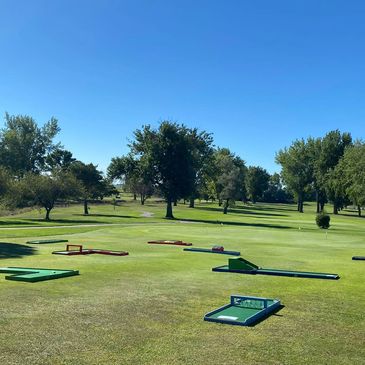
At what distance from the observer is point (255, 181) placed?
600ft

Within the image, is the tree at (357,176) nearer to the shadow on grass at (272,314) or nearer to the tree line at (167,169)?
the tree line at (167,169)

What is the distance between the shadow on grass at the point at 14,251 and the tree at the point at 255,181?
15204cm

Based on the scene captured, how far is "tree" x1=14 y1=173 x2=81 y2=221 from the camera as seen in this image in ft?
224

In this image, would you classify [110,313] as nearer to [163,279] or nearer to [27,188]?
[163,279]

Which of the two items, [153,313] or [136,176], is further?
[136,176]

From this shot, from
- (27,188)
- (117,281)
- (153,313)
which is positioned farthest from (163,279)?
(27,188)

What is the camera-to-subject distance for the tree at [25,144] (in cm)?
12812

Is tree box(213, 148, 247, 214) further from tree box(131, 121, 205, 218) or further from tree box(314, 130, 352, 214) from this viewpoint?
tree box(314, 130, 352, 214)

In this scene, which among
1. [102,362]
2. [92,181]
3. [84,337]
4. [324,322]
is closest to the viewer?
[102,362]

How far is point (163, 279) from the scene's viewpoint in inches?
655

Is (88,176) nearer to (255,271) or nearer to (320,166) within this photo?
(320,166)

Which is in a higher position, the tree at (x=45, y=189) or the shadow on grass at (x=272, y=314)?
the tree at (x=45, y=189)

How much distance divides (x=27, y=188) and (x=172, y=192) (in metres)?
23.8

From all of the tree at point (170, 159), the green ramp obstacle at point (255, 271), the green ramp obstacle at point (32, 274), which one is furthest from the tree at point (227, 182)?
the green ramp obstacle at point (32, 274)
